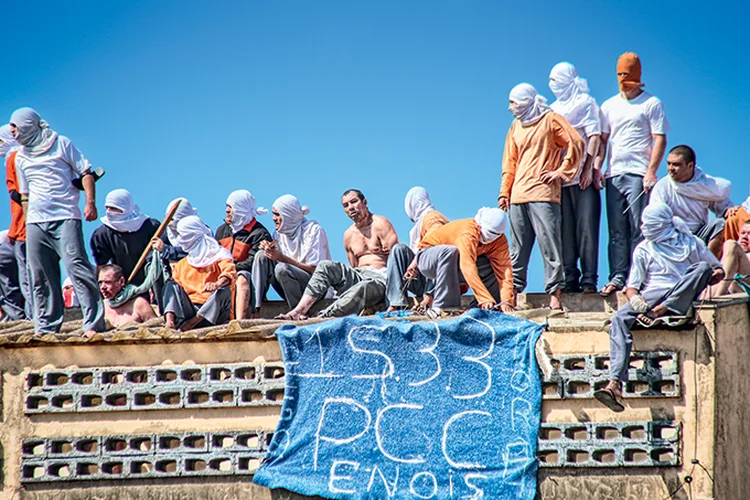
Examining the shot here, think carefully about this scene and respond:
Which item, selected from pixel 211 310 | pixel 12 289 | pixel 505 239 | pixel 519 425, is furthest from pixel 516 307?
pixel 12 289

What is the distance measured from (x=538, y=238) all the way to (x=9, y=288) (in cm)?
600

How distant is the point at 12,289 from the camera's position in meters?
13.2

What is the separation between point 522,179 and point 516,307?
129 cm

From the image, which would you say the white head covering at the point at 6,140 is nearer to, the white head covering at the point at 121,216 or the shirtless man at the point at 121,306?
the white head covering at the point at 121,216

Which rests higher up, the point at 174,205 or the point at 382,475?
the point at 174,205

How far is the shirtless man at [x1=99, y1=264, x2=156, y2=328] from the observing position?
11.8 metres

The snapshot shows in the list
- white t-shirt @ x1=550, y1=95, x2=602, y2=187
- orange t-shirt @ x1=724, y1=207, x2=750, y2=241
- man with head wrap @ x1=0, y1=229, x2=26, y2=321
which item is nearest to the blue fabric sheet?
orange t-shirt @ x1=724, y1=207, x2=750, y2=241

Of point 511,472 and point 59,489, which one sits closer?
point 511,472

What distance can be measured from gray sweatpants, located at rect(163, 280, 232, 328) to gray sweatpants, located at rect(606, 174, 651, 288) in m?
3.91

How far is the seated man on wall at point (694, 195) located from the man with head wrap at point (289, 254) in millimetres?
3579

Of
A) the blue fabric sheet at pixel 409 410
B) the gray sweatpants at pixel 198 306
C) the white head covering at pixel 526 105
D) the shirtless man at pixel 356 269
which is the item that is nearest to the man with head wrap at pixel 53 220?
the gray sweatpants at pixel 198 306

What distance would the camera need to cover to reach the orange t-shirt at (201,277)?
1185 centimetres

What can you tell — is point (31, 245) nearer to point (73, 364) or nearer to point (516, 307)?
point (73, 364)

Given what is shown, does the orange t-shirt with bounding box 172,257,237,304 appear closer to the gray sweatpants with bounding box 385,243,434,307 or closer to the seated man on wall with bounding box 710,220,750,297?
the gray sweatpants with bounding box 385,243,434,307
